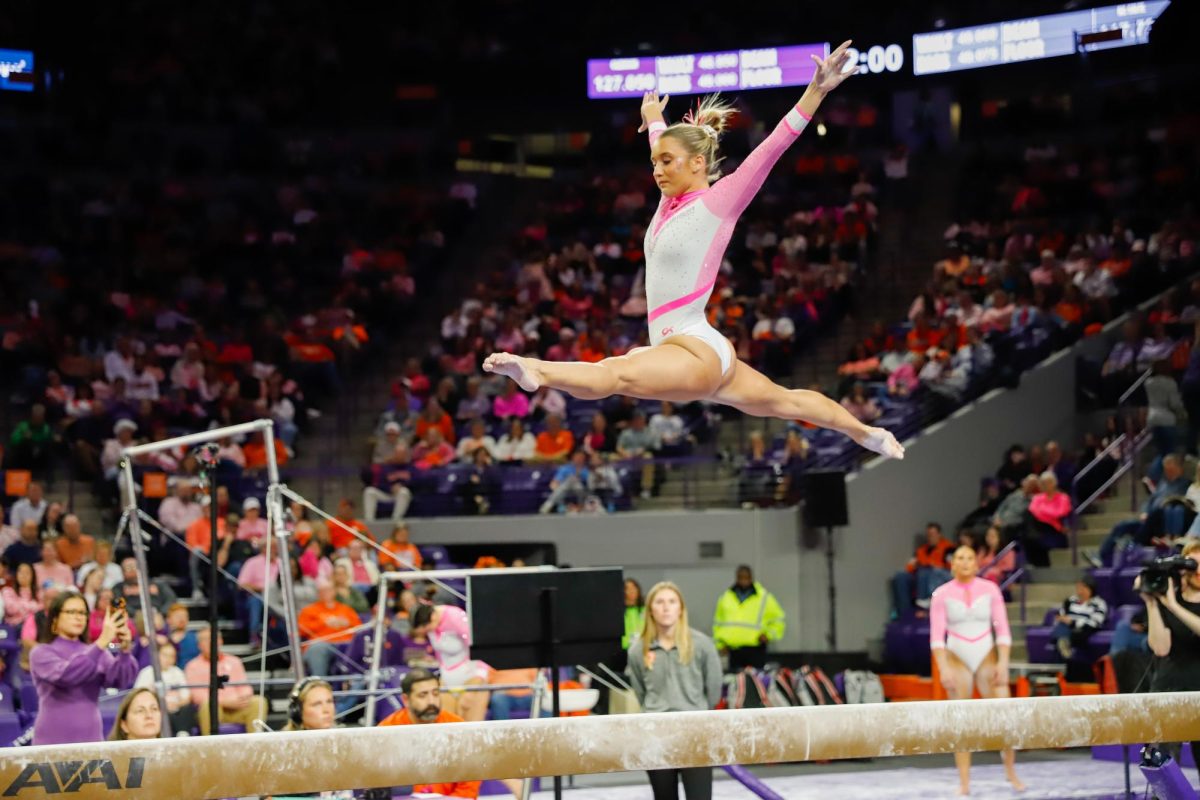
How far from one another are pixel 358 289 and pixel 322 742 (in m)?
14.6

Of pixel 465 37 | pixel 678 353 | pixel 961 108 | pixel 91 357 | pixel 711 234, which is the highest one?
pixel 465 37

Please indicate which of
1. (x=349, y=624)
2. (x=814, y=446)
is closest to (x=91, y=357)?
(x=349, y=624)

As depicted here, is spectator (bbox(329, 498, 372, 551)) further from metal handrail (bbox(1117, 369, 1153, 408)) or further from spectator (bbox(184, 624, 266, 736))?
metal handrail (bbox(1117, 369, 1153, 408))

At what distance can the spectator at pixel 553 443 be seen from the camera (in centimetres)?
1530

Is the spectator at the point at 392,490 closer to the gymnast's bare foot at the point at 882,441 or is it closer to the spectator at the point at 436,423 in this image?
the spectator at the point at 436,423

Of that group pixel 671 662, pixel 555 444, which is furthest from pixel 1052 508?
pixel 671 662

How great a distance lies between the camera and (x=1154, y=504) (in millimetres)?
12164

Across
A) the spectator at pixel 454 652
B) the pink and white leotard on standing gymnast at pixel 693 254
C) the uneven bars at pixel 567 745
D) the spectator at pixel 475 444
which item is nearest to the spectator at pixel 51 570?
the spectator at pixel 454 652

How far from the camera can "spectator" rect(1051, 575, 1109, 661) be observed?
1173 centimetres

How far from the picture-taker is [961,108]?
21016 millimetres

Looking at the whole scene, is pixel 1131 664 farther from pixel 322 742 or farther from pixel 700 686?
pixel 322 742

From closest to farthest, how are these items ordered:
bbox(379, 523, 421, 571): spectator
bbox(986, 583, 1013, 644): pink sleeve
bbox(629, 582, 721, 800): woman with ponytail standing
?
bbox(629, 582, 721, 800): woman with ponytail standing → bbox(986, 583, 1013, 644): pink sleeve → bbox(379, 523, 421, 571): spectator

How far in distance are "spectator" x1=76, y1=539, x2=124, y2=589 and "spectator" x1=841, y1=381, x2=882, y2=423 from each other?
281 inches

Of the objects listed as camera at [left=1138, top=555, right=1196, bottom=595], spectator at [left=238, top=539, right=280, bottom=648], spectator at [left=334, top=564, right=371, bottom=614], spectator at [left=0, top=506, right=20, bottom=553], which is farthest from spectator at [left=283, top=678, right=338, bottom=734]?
spectator at [left=0, top=506, right=20, bottom=553]
